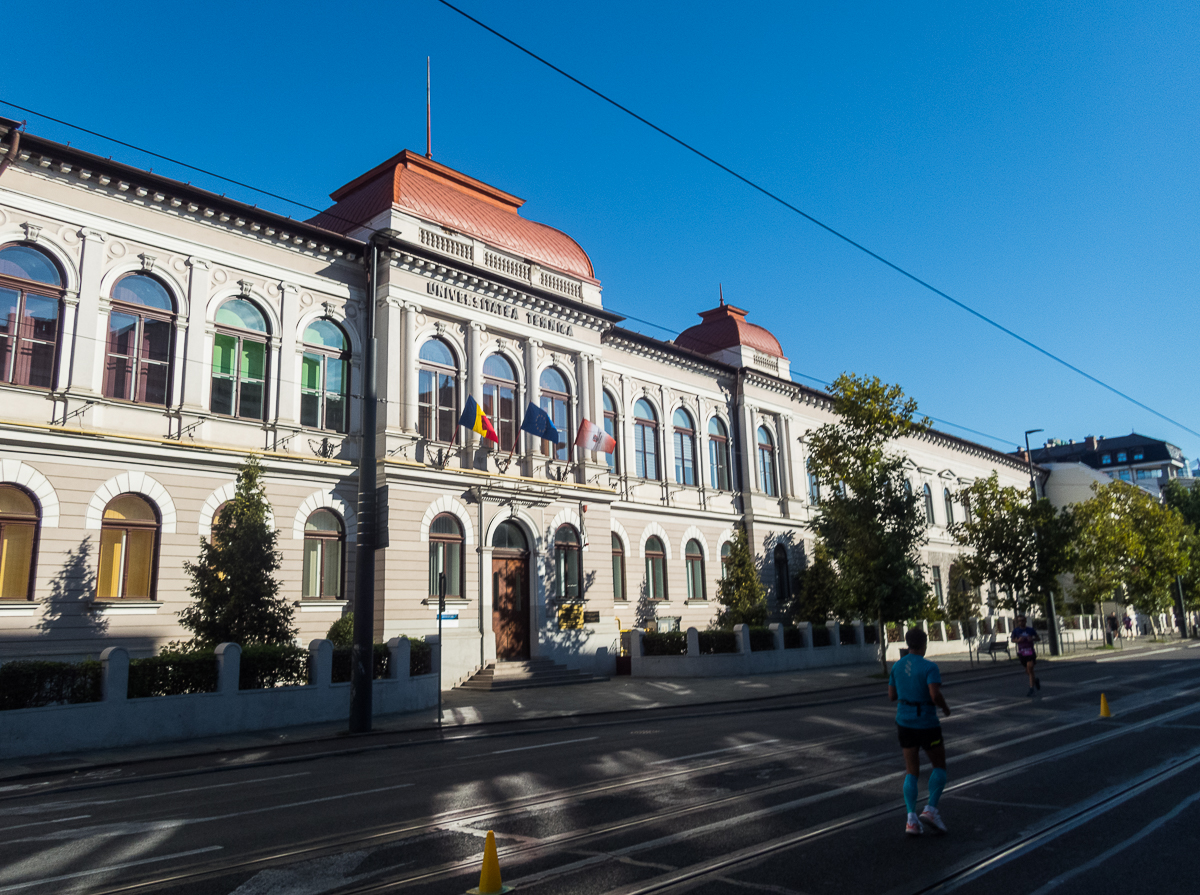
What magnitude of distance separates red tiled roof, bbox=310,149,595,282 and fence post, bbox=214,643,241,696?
1345 centimetres

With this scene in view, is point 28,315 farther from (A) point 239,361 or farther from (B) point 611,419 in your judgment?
(B) point 611,419

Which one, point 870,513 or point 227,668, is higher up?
point 870,513

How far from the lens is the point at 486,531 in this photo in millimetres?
26938

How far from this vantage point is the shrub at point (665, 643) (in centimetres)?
2917

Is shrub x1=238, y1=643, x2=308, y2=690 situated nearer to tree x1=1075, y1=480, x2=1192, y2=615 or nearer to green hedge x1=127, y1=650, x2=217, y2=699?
green hedge x1=127, y1=650, x2=217, y2=699

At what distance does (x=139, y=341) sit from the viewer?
21453 mm

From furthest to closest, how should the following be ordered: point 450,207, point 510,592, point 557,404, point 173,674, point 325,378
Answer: point 557,404
point 450,207
point 510,592
point 325,378
point 173,674

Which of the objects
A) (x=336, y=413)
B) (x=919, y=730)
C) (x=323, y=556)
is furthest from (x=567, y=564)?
(x=919, y=730)

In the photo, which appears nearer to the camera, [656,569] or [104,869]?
[104,869]

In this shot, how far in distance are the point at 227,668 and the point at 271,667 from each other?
3.44ft

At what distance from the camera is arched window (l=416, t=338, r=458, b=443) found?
86.7ft

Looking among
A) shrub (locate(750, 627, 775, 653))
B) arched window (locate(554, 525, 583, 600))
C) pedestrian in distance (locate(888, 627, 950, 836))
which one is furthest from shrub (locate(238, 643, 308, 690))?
shrub (locate(750, 627, 775, 653))

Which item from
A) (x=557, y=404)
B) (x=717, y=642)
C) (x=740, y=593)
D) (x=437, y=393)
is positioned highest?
(x=557, y=404)

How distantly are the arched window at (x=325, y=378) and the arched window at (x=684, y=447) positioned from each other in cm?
1569
